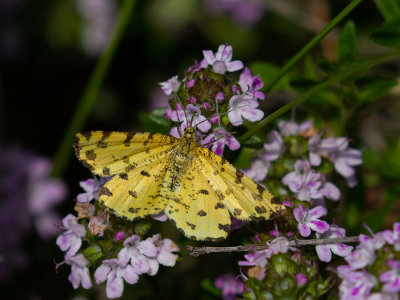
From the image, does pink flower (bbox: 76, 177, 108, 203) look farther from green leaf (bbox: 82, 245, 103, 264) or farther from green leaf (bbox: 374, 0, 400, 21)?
green leaf (bbox: 374, 0, 400, 21)

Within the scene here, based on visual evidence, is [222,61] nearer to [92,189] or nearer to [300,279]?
[92,189]

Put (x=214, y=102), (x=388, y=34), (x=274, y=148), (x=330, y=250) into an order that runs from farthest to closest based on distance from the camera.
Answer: (x=388, y=34)
(x=274, y=148)
(x=214, y=102)
(x=330, y=250)

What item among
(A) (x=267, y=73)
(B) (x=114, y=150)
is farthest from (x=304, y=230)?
(A) (x=267, y=73)

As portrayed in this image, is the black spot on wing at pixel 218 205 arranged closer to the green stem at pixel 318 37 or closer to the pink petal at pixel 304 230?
the pink petal at pixel 304 230

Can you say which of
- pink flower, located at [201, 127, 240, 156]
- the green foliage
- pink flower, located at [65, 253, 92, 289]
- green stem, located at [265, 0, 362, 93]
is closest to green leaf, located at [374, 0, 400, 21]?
green stem, located at [265, 0, 362, 93]

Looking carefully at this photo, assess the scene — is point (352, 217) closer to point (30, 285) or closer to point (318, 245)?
point (318, 245)

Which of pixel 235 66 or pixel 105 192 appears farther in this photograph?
pixel 235 66
